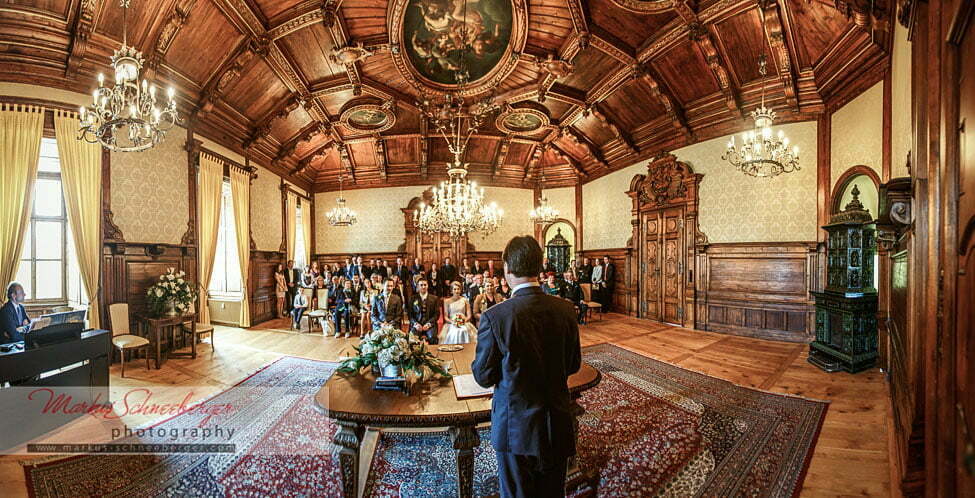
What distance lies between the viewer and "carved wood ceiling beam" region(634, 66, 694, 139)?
706cm

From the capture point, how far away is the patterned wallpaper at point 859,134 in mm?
5164

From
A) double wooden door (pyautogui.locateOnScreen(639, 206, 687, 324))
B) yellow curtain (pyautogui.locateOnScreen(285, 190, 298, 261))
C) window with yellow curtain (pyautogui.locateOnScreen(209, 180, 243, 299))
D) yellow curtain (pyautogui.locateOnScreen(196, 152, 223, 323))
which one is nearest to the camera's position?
yellow curtain (pyautogui.locateOnScreen(196, 152, 223, 323))

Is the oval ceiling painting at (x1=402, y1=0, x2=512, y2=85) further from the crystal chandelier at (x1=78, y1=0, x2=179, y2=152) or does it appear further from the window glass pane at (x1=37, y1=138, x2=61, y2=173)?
the window glass pane at (x1=37, y1=138, x2=61, y2=173)

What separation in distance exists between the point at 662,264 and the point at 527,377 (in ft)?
27.2

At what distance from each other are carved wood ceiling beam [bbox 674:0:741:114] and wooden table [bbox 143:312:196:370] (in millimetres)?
9025

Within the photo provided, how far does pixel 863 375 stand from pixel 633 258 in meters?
5.26

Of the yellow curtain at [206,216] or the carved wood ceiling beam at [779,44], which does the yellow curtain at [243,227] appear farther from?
the carved wood ceiling beam at [779,44]

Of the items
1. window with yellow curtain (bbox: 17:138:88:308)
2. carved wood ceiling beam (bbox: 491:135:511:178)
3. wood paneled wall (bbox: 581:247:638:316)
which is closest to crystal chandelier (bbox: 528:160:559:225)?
carved wood ceiling beam (bbox: 491:135:511:178)

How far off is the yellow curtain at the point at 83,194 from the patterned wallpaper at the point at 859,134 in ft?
36.6

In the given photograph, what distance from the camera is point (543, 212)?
10922 mm

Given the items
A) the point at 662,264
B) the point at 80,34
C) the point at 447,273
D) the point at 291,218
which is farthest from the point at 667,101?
the point at 291,218

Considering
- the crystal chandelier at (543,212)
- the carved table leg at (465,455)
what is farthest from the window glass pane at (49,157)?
the crystal chandelier at (543,212)

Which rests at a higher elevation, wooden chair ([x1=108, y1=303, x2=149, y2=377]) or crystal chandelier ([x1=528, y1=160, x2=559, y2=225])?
crystal chandelier ([x1=528, y1=160, x2=559, y2=225])

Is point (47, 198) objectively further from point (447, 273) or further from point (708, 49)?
point (708, 49)
